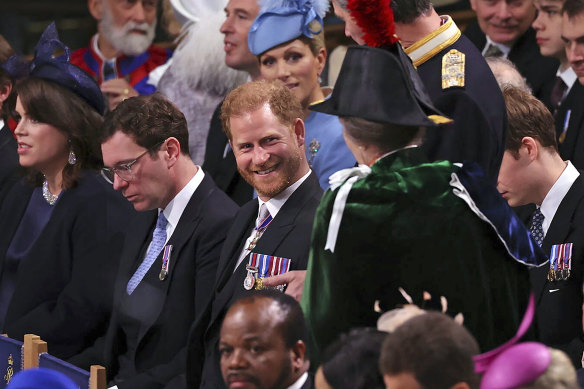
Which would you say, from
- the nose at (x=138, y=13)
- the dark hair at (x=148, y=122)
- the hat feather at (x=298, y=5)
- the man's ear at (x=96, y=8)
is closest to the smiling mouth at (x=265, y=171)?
the dark hair at (x=148, y=122)

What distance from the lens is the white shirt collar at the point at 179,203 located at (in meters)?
4.32

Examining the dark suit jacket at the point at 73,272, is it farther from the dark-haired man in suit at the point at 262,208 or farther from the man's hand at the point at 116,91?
the man's hand at the point at 116,91

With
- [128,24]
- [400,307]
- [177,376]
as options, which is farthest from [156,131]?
[128,24]

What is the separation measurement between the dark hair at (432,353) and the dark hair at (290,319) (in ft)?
1.76

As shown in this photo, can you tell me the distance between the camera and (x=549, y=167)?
402cm

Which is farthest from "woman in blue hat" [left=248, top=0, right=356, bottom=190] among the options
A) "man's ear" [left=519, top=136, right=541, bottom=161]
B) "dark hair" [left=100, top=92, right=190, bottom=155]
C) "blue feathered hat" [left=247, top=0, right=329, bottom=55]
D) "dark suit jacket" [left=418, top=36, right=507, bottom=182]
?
"dark suit jacket" [left=418, top=36, right=507, bottom=182]

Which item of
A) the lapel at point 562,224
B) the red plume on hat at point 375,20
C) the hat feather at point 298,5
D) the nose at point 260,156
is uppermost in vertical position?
the hat feather at point 298,5

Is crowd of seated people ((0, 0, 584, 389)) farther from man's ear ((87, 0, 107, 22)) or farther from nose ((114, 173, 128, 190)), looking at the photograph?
man's ear ((87, 0, 107, 22))

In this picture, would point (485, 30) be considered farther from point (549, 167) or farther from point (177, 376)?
point (177, 376)

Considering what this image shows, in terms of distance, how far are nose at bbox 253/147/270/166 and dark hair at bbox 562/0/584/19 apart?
1623 millimetres

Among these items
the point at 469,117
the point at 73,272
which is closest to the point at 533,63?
the point at 469,117

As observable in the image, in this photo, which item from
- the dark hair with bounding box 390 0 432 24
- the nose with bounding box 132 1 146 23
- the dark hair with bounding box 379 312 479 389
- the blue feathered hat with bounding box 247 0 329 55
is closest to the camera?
the dark hair with bounding box 379 312 479 389

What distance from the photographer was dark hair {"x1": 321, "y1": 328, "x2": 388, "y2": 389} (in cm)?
253

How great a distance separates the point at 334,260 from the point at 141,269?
1.65 meters
